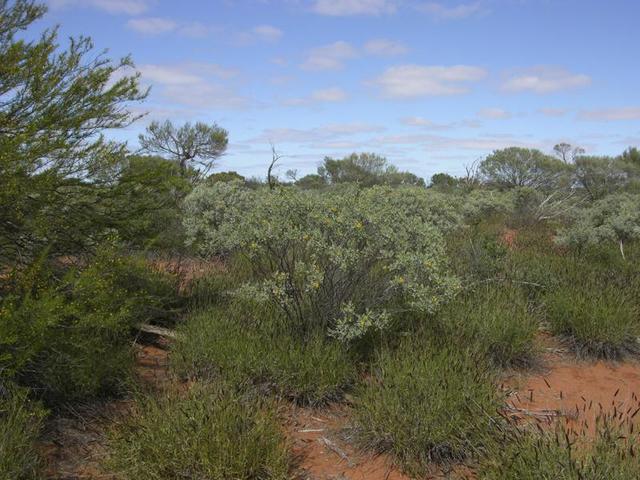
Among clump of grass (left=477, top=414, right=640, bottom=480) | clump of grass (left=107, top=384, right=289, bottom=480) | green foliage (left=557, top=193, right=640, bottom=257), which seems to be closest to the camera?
clump of grass (left=477, top=414, right=640, bottom=480)

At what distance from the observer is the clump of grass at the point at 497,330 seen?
6805mm

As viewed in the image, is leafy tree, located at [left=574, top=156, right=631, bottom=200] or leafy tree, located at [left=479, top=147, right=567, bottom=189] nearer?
leafy tree, located at [left=574, top=156, right=631, bottom=200]

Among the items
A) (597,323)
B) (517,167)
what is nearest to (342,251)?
(597,323)

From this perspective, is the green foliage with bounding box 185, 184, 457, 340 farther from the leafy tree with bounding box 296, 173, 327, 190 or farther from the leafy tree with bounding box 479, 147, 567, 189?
the leafy tree with bounding box 479, 147, 567, 189

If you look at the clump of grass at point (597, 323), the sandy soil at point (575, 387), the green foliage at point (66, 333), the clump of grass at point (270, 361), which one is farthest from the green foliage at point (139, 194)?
the clump of grass at point (597, 323)

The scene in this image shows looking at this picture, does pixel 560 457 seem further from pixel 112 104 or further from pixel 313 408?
pixel 112 104

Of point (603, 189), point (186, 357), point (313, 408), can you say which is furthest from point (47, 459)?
point (603, 189)

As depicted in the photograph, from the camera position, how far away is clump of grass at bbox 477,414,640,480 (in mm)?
3428

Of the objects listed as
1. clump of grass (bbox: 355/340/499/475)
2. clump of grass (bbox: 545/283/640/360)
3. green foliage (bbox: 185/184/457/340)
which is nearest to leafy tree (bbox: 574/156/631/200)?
clump of grass (bbox: 545/283/640/360)

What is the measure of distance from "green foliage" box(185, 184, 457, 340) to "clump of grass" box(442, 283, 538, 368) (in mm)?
787

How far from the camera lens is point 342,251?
229 inches

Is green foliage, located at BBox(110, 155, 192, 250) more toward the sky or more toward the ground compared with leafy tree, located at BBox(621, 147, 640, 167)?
more toward the ground

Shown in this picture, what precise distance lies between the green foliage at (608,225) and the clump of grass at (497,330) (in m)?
5.89

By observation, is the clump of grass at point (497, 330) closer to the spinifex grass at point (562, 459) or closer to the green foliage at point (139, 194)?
the spinifex grass at point (562, 459)
